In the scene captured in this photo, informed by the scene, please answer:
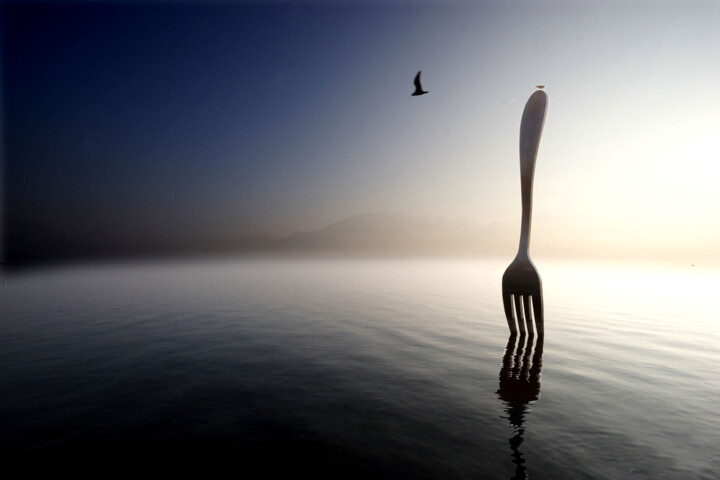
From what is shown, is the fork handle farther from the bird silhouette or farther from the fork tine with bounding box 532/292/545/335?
the bird silhouette

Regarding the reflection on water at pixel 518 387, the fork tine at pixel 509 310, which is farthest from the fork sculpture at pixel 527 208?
the reflection on water at pixel 518 387

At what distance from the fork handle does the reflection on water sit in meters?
4.71

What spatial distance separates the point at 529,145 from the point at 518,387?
906 centimetres

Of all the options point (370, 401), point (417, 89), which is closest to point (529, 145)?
point (417, 89)

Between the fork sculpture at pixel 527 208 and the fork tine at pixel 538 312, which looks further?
the fork tine at pixel 538 312

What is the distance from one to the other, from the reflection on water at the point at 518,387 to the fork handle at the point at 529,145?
185 inches

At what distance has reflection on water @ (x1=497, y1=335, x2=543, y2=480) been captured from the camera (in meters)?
8.45

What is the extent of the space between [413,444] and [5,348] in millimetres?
22109

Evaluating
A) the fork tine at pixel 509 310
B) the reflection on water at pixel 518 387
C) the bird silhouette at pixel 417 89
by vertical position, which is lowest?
the reflection on water at pixel 518 387

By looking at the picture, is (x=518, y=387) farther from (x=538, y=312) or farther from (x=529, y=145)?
(x=529, y=145)

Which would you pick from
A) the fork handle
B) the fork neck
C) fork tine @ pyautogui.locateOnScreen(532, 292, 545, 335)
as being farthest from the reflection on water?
the fork handle

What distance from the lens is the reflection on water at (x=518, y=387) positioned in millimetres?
8445

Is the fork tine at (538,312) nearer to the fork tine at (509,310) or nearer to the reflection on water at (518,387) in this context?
the reflection on water at (518,387)

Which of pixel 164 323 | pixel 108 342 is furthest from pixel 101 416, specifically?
pixel 164 323
